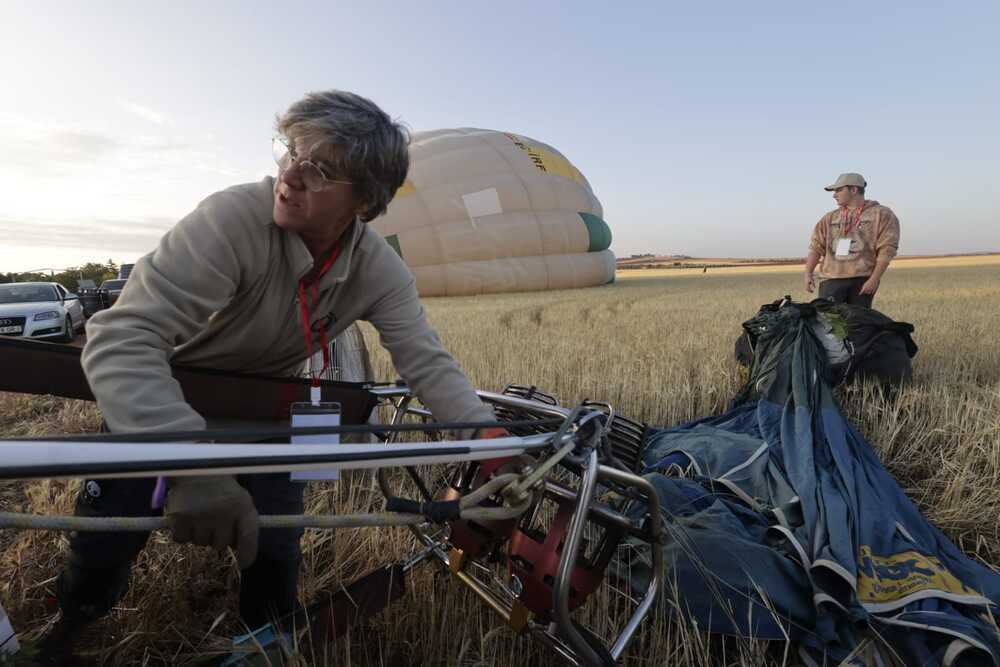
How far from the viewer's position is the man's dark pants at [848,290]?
5324 millimetres

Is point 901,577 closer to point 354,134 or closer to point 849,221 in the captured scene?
point 354,134

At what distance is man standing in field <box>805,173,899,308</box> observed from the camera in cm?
508

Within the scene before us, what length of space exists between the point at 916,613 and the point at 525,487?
4.73 ft

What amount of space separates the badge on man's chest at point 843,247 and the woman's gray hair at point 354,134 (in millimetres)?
5113

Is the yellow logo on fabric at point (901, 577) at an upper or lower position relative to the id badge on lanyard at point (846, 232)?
lower

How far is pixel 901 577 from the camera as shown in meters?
1.84

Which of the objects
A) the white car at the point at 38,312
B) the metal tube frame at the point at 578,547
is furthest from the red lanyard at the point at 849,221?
the white car at the point at 38,312

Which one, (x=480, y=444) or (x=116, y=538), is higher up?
(x=480, y=444)

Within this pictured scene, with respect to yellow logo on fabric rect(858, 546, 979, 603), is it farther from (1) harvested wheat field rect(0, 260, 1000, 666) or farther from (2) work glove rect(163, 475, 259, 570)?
(2) work glove rect(163, 475, 259, 570)

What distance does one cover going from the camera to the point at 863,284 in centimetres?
532

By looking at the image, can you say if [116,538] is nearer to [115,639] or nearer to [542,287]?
[115,639]

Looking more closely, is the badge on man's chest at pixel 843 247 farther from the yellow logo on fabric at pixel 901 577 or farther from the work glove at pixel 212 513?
the work glove at pixel 212 513

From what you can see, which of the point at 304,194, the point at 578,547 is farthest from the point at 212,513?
the point at 304,194

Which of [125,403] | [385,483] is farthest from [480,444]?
[385,483]
